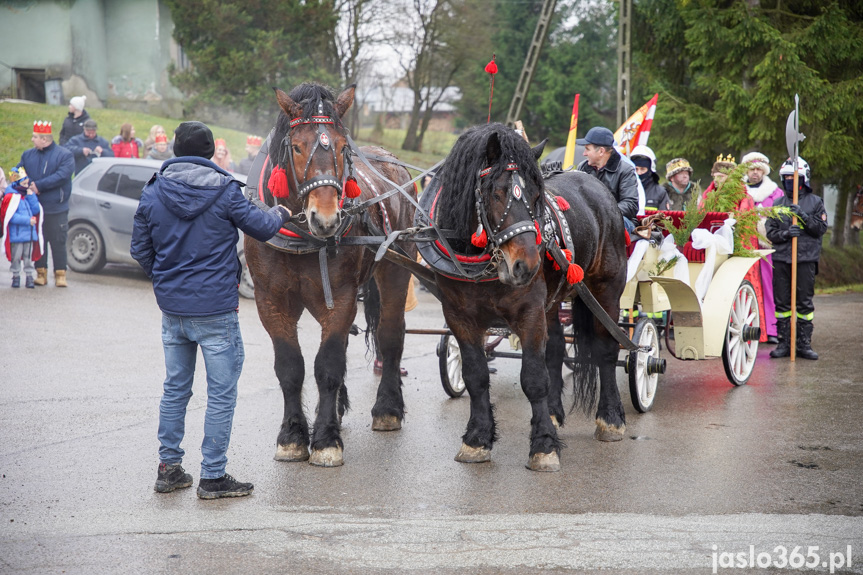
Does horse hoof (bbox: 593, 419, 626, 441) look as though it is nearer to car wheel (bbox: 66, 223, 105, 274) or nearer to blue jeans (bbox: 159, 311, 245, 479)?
blue jeans (bbox: 159, 311, 245, 479)

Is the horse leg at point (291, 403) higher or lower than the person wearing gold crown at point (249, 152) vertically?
lower

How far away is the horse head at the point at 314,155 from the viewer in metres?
4.87

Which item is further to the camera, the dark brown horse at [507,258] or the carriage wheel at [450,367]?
the carriage wheel at [450,367]

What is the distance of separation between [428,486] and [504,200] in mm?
1733

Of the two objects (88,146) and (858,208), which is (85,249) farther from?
(858,208)

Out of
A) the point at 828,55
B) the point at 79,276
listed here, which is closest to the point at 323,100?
the point at 79,276

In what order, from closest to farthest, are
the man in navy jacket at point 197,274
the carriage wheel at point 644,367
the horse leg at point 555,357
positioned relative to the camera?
the man in navy jacket at point 197,274 → the horse leg at point 555,357 → the carriage wheel at point 644,367

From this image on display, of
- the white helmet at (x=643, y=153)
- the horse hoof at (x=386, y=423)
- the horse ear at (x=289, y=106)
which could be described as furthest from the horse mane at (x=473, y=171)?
the white helmet at (x=643, y=153)

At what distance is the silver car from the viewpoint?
1297 centimetres

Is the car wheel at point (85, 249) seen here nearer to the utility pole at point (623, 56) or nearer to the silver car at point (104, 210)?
the silver car at point (104, 210)

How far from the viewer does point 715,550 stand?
404 cm

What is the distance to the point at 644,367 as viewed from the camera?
23.1 ft

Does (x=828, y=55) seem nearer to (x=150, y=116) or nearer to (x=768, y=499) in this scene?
(x=768, y=499)

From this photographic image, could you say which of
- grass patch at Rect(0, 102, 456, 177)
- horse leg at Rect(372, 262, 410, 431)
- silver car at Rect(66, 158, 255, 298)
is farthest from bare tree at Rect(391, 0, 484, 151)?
horse leg at Rect(372, 262, 410, 431)
